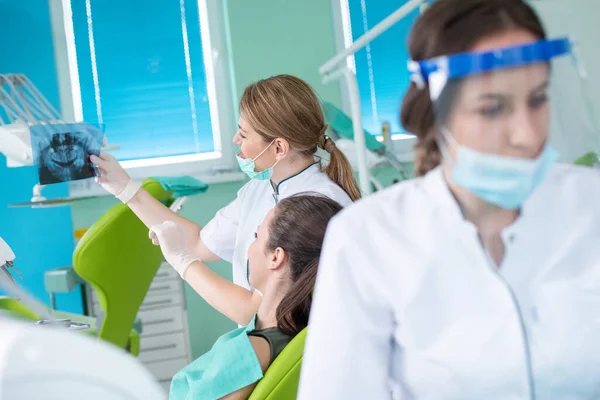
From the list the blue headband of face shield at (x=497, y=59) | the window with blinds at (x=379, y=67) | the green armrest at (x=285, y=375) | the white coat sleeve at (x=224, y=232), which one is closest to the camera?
the blue headband of face shield at (x=497, y=59)

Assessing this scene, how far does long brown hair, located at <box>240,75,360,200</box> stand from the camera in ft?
6.38

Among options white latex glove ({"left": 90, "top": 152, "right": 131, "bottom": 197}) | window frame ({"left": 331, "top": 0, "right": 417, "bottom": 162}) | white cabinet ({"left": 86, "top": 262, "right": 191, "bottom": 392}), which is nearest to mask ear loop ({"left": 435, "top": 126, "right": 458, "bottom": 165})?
white latex glove ({"left": 90, "top": 152, "right": 131, "bottom": 197})

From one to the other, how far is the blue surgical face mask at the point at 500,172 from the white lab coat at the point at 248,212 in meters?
0.98

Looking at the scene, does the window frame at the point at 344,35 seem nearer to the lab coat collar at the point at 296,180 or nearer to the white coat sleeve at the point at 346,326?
the lab coat collar at the point at 296,180

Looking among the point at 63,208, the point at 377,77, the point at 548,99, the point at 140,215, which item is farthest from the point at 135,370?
the point at 377,77

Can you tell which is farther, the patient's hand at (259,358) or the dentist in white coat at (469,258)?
the patient's hand at (259,358)

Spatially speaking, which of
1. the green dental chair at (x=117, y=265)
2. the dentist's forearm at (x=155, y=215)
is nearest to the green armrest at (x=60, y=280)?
the green dental chair at (x=117, y=265)

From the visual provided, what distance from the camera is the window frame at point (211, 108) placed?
367 cm

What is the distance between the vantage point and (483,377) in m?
0.90

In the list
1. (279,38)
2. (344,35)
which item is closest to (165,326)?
(279,38)

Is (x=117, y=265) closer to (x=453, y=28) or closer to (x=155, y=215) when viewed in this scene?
(x=155, y=215)

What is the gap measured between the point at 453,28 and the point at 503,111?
0.13 meters

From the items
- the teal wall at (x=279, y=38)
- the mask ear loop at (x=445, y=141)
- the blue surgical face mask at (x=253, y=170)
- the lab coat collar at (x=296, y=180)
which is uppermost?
the teal wall at (x=279, y=38)

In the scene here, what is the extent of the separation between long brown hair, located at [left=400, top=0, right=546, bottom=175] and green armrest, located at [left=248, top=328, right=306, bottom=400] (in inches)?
17.6
